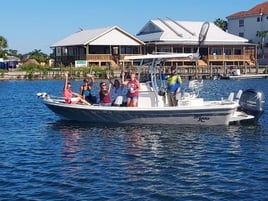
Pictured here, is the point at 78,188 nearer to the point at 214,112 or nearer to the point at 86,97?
the point at 214,112

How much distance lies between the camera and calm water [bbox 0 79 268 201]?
42.0ft

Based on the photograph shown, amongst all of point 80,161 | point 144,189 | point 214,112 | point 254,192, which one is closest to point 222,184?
point 254,192

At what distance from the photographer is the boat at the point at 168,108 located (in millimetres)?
22203

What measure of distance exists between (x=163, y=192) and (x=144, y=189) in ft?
1.71

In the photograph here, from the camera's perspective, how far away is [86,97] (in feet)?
80.9

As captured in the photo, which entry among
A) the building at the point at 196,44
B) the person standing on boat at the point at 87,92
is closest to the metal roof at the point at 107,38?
the building at the point at 196,44

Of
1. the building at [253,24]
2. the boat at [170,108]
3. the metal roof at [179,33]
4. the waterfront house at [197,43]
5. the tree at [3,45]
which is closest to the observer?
the boat at [170,108]

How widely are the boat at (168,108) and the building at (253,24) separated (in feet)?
268

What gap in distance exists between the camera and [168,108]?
22125mm

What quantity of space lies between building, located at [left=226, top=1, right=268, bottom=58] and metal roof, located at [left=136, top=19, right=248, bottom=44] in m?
16.6

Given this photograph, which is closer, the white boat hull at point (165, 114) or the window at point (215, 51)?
the white boat hull at point (165, 114)

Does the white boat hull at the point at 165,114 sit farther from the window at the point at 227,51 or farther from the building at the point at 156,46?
the window at the point at 227,51

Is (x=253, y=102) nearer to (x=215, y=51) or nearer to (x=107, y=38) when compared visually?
(x=107, y=38)

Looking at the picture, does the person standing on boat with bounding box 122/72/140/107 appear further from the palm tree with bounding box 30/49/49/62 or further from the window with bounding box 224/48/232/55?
the palm tree with bounding box 30/49/49/62
